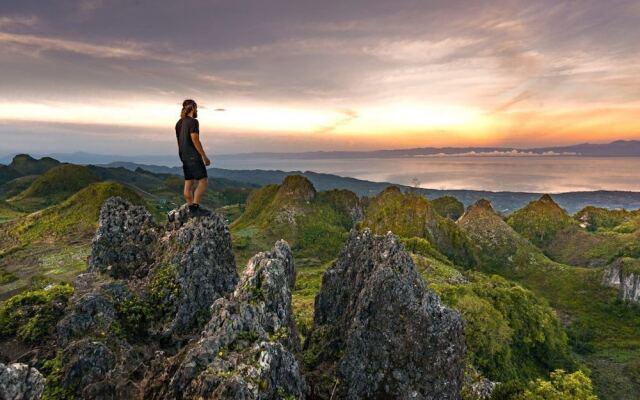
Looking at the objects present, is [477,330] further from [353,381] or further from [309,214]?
[309,214]

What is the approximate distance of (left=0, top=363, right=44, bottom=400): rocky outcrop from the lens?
36.6ft

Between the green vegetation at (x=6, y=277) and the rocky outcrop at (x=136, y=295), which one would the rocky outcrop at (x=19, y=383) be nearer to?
the rocky outcrop at (x=136, y=295)

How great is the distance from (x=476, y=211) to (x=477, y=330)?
134m

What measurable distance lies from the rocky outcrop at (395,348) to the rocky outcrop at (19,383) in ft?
37.6

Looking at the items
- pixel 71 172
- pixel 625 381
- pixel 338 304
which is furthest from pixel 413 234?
pixel 71 172

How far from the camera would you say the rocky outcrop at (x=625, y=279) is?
11300 centimetres

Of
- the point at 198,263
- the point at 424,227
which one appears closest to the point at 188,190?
the point at 198,263

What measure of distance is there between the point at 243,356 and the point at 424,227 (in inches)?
5222

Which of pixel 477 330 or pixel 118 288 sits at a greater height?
pixel 118 288

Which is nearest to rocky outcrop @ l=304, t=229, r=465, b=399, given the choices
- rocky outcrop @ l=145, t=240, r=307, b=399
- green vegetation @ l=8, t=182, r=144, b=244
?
rocky outcrop @ l=145, t=240, r=307, b=399

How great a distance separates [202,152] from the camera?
17797mm

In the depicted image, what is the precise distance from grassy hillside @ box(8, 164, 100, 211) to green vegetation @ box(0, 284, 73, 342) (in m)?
177

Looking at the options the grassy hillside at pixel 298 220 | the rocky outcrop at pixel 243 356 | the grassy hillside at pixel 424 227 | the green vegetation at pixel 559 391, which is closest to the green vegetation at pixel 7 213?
the grassy hillside at pixel 298 220

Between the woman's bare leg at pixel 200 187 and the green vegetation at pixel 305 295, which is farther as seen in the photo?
the green vegetation at pixel 305 295
